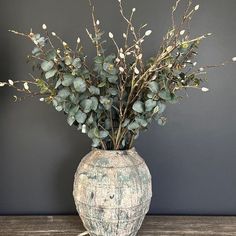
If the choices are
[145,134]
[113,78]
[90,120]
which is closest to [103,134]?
[90,120]

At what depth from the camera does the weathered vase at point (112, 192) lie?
1.13m

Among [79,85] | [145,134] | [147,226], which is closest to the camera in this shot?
[79,85]

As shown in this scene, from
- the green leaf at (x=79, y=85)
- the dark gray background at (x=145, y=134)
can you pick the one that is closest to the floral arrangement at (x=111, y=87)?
the green leaf at (x=79, y=85)

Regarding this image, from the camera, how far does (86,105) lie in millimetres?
1085

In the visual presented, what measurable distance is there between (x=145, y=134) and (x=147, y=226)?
0.39 meters

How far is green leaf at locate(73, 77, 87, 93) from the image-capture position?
3.46 feet

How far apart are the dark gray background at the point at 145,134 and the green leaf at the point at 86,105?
446mm

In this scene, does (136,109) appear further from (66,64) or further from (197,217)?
(197,217)

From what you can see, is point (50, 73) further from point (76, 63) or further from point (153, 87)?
point (153, 87)

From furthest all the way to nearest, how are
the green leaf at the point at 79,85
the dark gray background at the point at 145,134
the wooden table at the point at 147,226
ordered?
the dark gray background at the point at 145,134
the wooden table at the point at 147,226
the green leaf at the point at 79,85

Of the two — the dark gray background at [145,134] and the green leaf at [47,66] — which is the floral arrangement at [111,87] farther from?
the dark gray background at [145,134]

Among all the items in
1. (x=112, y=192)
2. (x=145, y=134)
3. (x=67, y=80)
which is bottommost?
(x=112, y=192)

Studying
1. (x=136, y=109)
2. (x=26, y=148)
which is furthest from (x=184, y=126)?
(x=26, y=148)

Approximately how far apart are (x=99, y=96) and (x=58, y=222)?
0.62m
